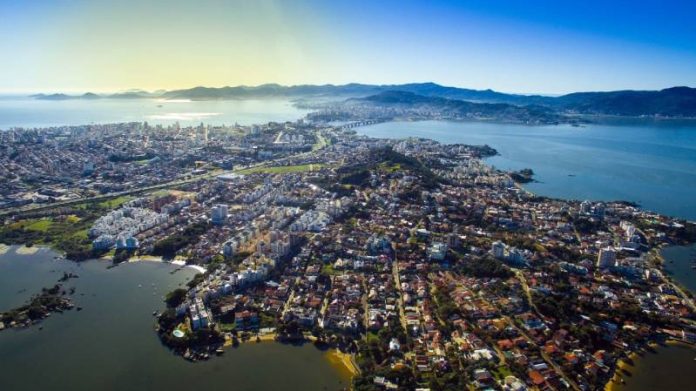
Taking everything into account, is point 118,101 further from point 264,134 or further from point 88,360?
point 88,360

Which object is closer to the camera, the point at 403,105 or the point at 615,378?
the point at 615,378

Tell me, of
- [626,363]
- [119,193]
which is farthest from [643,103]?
[119,193]

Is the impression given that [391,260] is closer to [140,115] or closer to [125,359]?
[125,359]

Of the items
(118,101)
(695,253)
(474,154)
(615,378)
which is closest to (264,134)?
(474,154)

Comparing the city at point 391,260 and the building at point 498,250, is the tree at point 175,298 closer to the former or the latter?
the city at point 391,260

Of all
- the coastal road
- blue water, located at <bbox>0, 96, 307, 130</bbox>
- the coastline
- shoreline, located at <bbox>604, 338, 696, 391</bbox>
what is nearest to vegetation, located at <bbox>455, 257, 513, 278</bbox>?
shoreline, located at <bbox>604, 338, 696, 391</bbox>
